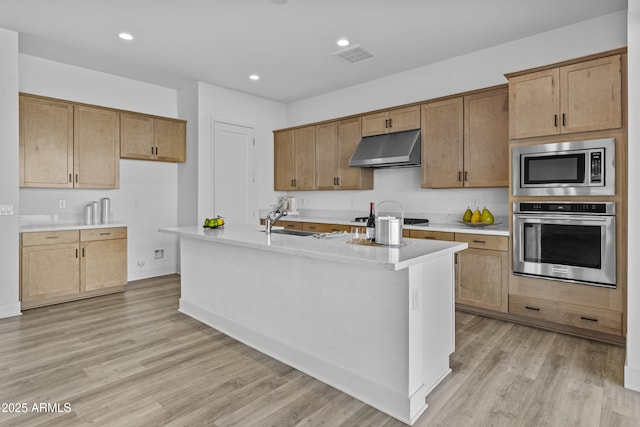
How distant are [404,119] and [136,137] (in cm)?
366

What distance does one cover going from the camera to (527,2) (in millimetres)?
3117

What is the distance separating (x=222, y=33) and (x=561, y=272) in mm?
3990

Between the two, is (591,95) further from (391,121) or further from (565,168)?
(391,121)

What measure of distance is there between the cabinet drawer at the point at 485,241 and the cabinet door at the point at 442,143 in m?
0.70

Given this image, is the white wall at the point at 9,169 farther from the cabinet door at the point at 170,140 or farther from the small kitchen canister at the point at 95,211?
the cabinet door at the point at 170,140

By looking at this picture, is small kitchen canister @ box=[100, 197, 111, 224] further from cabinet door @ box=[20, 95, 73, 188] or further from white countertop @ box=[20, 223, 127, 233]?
cabinet door @ box=[20, 95, 73, 188]

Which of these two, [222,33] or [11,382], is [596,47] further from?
[11,382]

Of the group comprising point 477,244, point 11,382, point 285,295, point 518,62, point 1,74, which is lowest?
point 11,382

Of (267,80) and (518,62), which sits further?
(267,80)

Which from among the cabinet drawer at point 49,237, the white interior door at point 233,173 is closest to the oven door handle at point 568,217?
the white interior door at point 233,173

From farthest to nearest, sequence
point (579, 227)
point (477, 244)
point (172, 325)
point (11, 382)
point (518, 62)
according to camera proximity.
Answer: point (518, 62) < point (477, 244) < point (172, 325) < point (579, 227) < point (11, 382)

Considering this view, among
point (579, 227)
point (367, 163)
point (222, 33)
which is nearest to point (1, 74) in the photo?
point (222, 33)

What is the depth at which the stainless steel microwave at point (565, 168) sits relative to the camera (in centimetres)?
289

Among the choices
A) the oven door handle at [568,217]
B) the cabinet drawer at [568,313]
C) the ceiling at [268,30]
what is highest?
the ceiling at [268,30]
